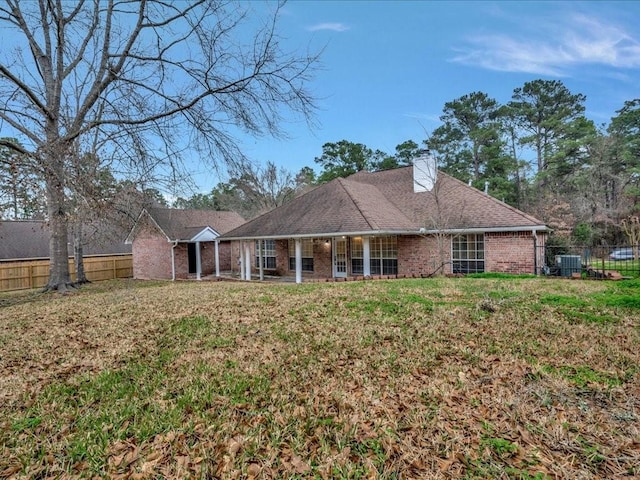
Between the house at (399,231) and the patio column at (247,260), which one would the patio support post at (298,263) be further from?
the patio column at (247,260)

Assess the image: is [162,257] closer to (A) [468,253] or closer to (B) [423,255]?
(B) [423,255]

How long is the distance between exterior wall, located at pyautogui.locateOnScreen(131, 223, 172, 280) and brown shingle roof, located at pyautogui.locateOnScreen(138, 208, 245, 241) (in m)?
0.72

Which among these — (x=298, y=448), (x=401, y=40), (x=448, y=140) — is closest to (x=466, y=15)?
(x=401, y=40)

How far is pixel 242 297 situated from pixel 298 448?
6.23 metres

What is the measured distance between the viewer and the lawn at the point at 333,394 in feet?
8.89

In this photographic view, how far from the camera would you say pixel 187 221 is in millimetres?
24188

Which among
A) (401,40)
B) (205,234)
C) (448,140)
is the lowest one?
(205,234)

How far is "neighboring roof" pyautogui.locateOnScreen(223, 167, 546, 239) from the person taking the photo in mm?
14039

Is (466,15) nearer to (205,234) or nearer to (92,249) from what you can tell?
(205,234)

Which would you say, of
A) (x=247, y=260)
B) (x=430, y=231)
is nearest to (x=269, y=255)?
(x=247, y=260)

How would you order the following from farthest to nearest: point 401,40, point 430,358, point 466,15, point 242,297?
1. point 401,40
2. point 466,15
3. point 242,297
4. point 430,358

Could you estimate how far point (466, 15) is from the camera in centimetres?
1258

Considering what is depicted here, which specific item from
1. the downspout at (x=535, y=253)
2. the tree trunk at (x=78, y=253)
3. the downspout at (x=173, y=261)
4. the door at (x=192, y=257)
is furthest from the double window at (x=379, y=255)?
the tree trunk at (x=78, y=253)

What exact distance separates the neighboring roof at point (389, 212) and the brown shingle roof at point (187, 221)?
188 inches
